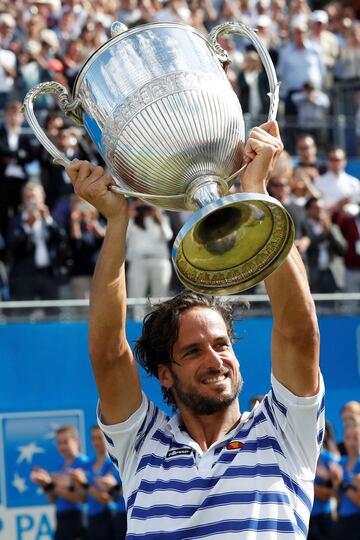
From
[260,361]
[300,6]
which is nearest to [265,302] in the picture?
[260,361]

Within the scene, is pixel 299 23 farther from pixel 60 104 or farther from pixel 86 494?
pixel 60 104

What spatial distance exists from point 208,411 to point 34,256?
240 inches

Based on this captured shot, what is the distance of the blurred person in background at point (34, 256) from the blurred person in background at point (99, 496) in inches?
63.5

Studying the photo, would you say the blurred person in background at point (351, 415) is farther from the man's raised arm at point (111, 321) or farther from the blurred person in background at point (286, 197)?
the man's raised arm at point (111, 321)

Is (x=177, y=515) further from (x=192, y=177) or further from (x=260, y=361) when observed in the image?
(x=260, y=361)

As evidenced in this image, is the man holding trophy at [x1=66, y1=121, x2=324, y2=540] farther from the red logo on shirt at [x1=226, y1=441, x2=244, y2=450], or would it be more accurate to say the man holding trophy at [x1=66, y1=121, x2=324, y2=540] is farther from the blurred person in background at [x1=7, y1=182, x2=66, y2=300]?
the blurred person in background at [x1=7, y1=182, x2=66, y2=300]

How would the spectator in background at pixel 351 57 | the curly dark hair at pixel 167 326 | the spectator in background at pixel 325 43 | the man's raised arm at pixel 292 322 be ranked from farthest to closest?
1. the spectator in background at pixel 351 57
2. the spectator in background at pixel 325 43
3. the curly dark hair at pixel 167 326
4. the man's raised arm at pixel 292 322

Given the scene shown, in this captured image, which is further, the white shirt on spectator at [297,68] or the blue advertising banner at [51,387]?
the white shirt on spectator at [297,68]

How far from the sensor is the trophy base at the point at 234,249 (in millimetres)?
3291

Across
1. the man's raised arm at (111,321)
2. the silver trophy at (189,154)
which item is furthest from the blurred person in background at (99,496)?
the silver trophy at (189,154)

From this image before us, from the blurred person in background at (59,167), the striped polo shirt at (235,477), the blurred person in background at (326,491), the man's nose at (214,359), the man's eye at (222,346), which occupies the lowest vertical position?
the blurred person in background at (326,491)

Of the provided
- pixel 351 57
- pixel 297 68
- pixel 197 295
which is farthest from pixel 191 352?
pixel 351 57

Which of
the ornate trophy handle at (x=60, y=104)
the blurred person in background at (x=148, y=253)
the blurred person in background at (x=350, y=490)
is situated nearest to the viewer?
the ornate trophy handle at (x=60, y=104)

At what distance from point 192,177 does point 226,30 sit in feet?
2.00
